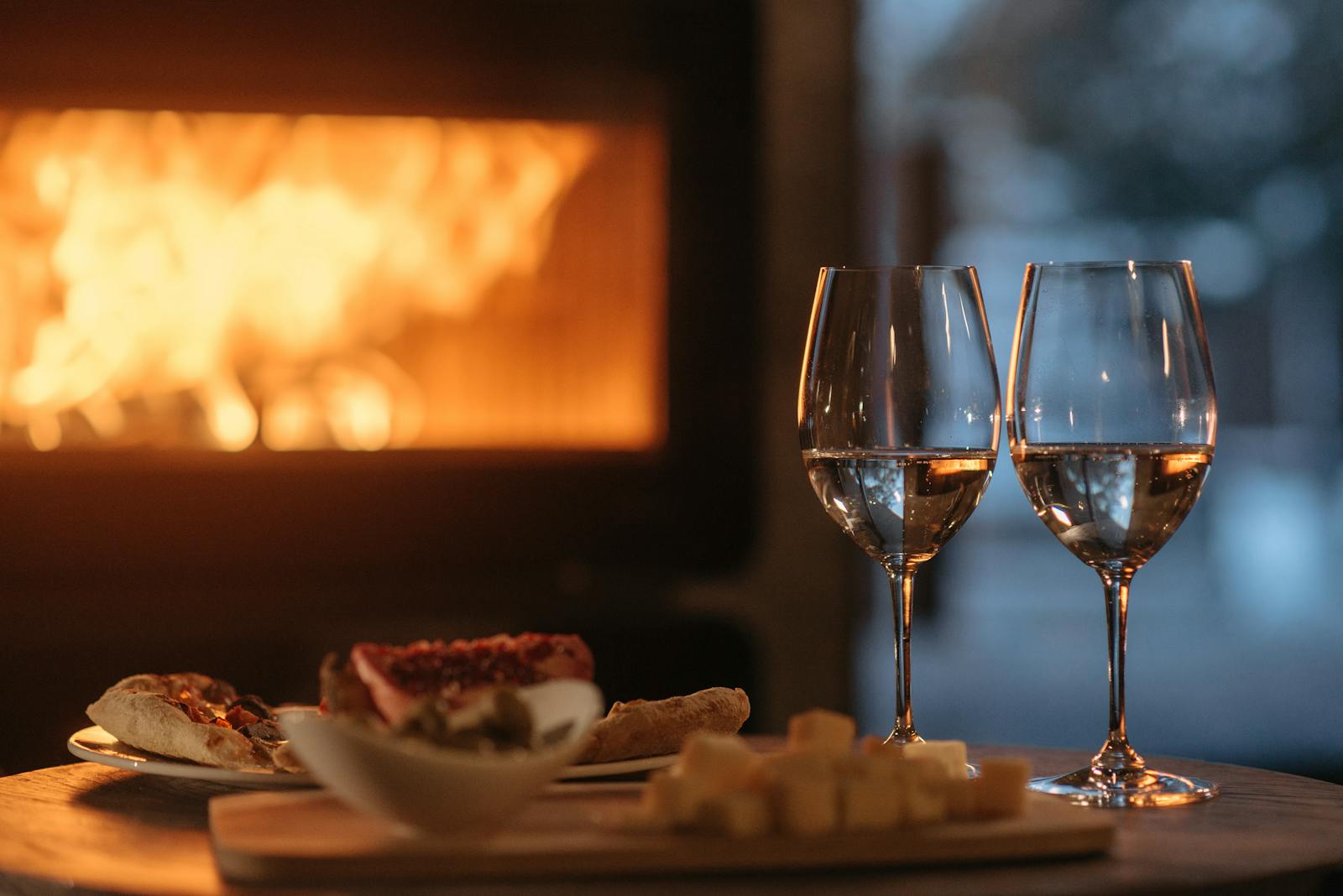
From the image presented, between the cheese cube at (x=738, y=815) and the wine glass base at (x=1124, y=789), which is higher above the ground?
the cheese cube at (x=738, y=815)

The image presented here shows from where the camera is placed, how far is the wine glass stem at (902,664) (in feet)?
→ 3.29

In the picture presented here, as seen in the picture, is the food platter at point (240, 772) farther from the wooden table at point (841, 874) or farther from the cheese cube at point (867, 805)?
the cheese cube at point (867, 805)

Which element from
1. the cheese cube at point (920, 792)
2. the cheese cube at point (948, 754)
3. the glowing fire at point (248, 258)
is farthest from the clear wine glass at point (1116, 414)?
the glowing fire at point (248, 258)

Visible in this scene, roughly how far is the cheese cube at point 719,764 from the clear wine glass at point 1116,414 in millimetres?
290

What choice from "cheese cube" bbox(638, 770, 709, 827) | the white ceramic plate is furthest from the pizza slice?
"cheese cube" bbox(638, 770, 709, 827)

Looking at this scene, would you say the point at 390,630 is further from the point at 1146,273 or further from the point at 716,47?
the point at 1146,273

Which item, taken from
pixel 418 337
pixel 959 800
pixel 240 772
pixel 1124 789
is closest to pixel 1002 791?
pixel 959 800

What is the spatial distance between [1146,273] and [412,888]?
1.83ft

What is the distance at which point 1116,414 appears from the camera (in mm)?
959

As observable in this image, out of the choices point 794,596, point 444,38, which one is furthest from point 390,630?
point 444,38

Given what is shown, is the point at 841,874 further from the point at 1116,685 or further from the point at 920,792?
the point at 1116,685

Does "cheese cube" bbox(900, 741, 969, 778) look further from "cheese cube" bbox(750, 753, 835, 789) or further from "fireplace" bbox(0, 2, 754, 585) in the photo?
"fireplace" bbox(0, 2, 754, 585)

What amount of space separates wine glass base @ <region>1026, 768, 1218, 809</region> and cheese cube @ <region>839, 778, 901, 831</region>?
0.24 metres

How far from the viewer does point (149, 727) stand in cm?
100
